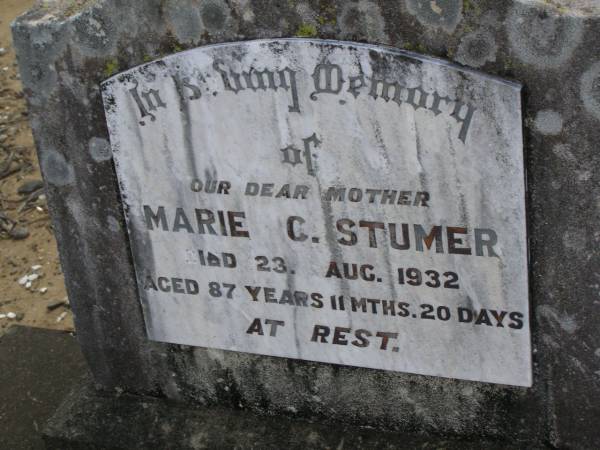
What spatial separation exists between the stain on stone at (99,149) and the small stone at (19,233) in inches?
95.1

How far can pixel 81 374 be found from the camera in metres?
3.43

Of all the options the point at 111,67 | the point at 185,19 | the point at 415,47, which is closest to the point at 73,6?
the point at 111,67

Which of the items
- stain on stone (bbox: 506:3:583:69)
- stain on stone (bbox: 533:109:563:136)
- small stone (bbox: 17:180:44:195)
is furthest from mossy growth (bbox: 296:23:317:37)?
small stone (bbox: 17:180:44:195)

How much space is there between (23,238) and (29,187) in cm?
45

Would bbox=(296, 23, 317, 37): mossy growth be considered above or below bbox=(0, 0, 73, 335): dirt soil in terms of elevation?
above

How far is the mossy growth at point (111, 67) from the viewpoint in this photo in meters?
2.51

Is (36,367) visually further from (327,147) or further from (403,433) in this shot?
(327,147)

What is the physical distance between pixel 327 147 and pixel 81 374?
1583 mm

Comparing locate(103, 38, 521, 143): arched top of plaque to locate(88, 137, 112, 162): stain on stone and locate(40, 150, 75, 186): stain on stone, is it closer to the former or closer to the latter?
locate(88, 137, 112, 162): stain on stone

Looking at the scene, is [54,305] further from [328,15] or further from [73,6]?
[328,15]

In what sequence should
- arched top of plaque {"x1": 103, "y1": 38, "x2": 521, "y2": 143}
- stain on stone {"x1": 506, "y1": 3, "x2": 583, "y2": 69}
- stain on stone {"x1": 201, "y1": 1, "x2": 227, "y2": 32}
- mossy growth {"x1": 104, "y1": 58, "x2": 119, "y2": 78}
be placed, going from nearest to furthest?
1. stain on stone {"x1": 506, "y1": 3, "x2": 583, "y2": 69}
2. arched top of plaque {"x1": 103, "y1": 38, "x2": 521, "y2": 143}
3. stain on stone {"x1": 201, "y1": 1, "x2": 227, "y2": 32}
4. mossy growth {"x1": 104, "y1": 58, "x2": 119, "y2": 78}

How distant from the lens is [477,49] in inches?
84.1

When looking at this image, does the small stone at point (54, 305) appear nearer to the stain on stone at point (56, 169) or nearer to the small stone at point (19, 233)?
the small stone at point (19, 233)

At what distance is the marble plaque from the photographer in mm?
2219
